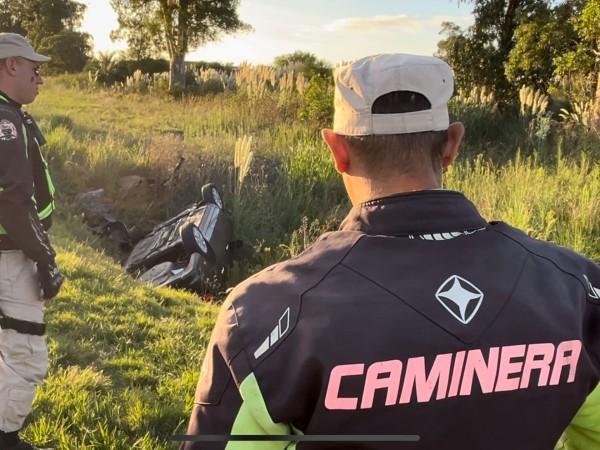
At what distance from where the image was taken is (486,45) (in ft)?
51.7

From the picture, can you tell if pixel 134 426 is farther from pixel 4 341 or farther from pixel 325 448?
pixel 325 448

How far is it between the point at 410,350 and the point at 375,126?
0.48 m

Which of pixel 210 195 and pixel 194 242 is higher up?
pixel 210 195

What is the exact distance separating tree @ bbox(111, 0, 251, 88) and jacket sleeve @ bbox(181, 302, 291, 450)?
2368 centimetres

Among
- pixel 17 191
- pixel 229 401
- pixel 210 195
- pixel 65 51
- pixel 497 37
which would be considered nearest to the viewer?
pixel 229 401

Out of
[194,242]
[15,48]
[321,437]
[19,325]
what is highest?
[15,48]

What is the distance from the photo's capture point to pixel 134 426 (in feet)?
11.1

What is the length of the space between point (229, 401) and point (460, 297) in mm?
466

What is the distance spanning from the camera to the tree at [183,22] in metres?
24.6

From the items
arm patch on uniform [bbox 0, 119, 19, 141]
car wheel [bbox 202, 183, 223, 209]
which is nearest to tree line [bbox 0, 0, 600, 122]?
car wheel [bbox 202, 183, 223, 209]

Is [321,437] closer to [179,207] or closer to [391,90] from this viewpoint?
[391,90]

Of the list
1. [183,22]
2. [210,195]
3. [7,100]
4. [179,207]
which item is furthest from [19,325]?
[183,22]

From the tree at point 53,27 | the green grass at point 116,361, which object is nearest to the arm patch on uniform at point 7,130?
the green grass at point 116,361

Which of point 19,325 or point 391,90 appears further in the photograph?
point 19,325
